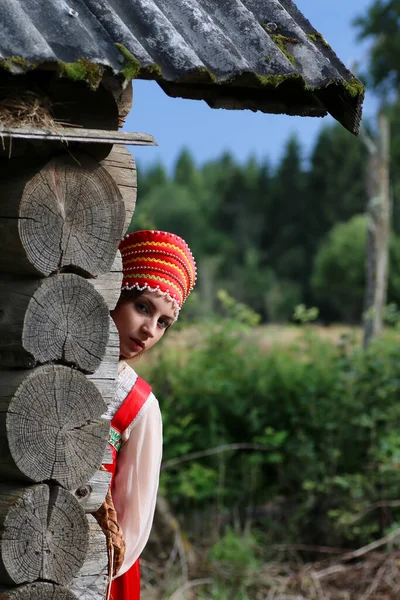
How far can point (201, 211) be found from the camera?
83.1 m

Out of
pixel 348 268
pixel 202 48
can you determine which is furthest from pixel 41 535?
pixel 348 268

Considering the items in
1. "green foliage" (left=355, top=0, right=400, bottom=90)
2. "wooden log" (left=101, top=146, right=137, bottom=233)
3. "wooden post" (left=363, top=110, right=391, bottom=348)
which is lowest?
"wooden log" (left=101, top=146, right=137, bottom=233)

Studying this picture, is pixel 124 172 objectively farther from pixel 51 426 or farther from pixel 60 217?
pixel 51 426

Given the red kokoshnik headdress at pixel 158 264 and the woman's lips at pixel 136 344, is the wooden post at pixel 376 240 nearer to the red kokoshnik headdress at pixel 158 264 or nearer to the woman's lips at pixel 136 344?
the red kokoshnik headdress at pixel 158 264

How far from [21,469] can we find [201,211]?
80604 millimetres

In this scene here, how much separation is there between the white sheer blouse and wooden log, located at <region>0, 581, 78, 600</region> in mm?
379

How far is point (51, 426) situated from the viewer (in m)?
2.99

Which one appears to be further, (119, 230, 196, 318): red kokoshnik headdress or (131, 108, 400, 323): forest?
(131, 108, 400, 323): forest

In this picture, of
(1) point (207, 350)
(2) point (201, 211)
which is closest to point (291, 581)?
(1) point (207, 350)

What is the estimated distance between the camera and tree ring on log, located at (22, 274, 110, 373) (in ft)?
9.55

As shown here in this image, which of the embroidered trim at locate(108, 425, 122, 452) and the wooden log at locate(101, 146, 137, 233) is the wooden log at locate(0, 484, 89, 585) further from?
the wooden log at locate(101, 146, 137, 233)

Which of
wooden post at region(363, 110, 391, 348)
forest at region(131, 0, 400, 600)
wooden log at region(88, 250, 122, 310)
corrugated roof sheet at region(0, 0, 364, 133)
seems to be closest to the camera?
corrugated roof sheet at region(0, 0, 364, 133)

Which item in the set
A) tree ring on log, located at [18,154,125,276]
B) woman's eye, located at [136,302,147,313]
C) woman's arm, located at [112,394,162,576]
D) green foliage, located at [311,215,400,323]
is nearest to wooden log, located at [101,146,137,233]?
tree ring on log, located at [18,154,125,276]

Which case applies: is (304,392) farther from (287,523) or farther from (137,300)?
(137,300)
